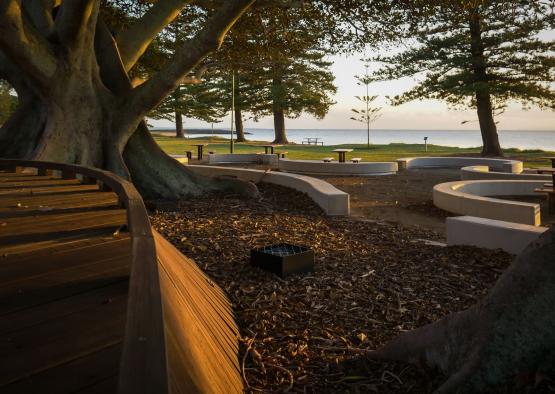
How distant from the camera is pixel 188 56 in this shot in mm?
8805

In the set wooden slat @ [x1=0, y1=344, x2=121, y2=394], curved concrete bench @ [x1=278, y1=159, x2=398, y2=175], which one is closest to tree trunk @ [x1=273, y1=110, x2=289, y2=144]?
curved concrete bench @ [x1=278, y1=159, x2=398, y2=175]

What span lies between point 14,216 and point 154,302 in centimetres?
416

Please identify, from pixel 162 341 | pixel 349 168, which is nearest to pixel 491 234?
pixel 162 341

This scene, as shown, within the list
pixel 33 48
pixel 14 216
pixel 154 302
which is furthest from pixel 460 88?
pixel 154 302

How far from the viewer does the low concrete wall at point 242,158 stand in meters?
24.3

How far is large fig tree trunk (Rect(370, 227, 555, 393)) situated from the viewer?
211 centimetres

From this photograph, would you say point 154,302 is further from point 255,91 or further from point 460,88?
point 255,91

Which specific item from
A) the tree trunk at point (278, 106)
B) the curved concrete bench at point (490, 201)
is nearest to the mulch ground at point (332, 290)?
the curved concrete bench at point (490, 201)

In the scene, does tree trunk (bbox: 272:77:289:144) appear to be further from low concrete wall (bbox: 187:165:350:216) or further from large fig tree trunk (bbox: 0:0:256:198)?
large fig tree trunk (bbox: 0:0:256:198)

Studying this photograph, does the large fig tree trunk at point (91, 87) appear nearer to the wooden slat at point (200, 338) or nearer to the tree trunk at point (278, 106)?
the wooden slat at point (200, 338)

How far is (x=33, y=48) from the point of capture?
27.6 ft

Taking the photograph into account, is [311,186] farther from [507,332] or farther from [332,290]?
[507,332]

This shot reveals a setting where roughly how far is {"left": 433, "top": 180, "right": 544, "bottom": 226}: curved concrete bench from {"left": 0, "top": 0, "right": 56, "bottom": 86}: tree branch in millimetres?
9161

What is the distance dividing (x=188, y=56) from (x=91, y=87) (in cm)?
246
